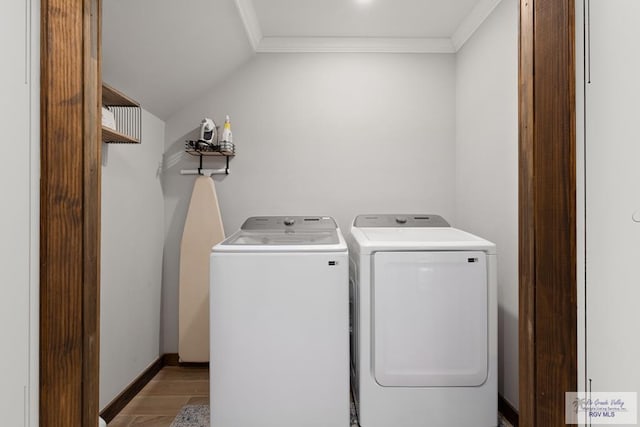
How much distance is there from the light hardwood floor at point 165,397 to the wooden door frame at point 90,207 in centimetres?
119

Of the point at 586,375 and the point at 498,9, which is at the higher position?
the point at 498,9

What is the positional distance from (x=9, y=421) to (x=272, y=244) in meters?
1.15

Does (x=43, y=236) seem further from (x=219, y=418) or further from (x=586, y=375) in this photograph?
(x=586, y=375)

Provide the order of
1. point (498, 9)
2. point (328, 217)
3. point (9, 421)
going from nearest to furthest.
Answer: point (9, 421), point (498, 9), point (328, 217)

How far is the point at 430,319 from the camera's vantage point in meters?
1.80

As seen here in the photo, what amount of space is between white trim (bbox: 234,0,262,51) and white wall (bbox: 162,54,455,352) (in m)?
0.17

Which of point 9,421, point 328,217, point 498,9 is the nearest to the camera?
point 9,421

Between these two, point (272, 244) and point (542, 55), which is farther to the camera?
point (272, 244)

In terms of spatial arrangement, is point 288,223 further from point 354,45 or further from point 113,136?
point 354,45

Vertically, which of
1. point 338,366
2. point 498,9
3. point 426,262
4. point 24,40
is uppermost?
point 498,9

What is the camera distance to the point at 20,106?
0.87 metres

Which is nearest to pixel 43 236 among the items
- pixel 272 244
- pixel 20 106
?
pixel 20 106

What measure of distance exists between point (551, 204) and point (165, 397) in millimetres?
2321

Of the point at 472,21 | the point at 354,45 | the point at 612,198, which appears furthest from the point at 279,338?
the point at 472,21
